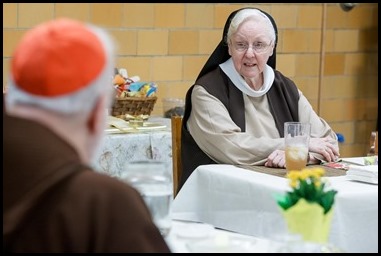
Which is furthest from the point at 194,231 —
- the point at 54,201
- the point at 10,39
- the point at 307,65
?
the point at 307,65

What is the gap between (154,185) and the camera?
102 inches

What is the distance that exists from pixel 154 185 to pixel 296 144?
4.19ft

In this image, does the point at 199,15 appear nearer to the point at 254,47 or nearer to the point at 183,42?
the point at 183,42

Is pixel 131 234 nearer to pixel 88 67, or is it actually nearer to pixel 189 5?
pixel 88 67

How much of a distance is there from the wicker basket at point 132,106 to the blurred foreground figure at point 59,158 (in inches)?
129

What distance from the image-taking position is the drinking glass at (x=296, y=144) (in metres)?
3.71

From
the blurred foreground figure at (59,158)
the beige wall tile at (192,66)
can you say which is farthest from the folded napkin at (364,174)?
the beige wall tile at (192,66)

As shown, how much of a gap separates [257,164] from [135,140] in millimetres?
970

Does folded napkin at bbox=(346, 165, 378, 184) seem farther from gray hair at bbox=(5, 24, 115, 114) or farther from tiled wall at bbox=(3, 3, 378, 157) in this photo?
tiled wall at bbox=(3, 3, 378, 157)

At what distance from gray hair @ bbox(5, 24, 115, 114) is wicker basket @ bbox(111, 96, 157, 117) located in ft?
10.7

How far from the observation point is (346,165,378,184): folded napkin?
11.4 feet

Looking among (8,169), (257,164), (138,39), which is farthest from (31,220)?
(138,39)

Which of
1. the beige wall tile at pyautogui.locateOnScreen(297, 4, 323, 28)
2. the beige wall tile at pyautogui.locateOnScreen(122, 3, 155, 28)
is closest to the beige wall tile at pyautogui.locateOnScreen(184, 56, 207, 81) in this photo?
the beige wall tile at pyautogui.locateOnScreen(122, 3, 155, 28)

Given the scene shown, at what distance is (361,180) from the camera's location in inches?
139
